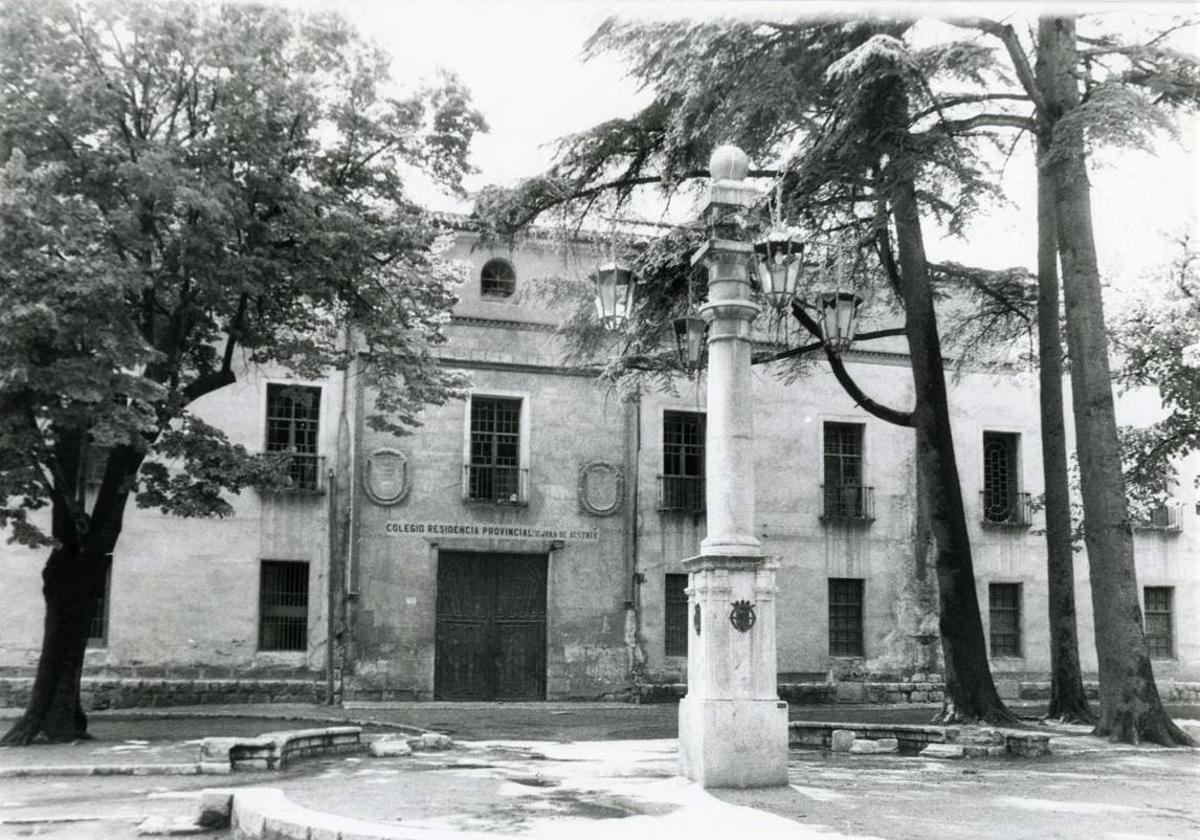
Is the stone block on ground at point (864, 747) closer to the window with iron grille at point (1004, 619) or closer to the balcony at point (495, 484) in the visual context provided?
the balcony at point (495, 484)

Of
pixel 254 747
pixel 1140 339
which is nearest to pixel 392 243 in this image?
pixel 254 747

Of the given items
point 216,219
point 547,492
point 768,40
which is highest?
point 768,40

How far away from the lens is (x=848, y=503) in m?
25.9

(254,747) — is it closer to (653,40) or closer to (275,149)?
(275,149)

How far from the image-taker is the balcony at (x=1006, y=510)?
86.7ft

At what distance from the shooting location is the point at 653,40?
645 inches

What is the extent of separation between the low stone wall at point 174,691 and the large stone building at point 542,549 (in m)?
0.04

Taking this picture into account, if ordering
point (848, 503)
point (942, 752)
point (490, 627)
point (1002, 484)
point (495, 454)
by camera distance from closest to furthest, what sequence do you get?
1. point (942, 752)
2. point (490, 627)
3. point (495, 454)
4. point (848, 503)
5. point (1002, 484)

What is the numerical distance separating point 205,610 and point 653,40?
1258 cm

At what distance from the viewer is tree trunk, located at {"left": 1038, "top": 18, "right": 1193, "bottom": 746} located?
44.7ft

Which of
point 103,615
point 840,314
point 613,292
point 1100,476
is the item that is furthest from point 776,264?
point 103,615

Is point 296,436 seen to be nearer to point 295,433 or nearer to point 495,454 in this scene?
point 295,433

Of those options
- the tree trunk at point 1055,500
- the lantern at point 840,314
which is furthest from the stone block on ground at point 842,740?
the tree trunk at point 1055,500

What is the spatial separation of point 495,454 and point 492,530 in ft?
4.90
